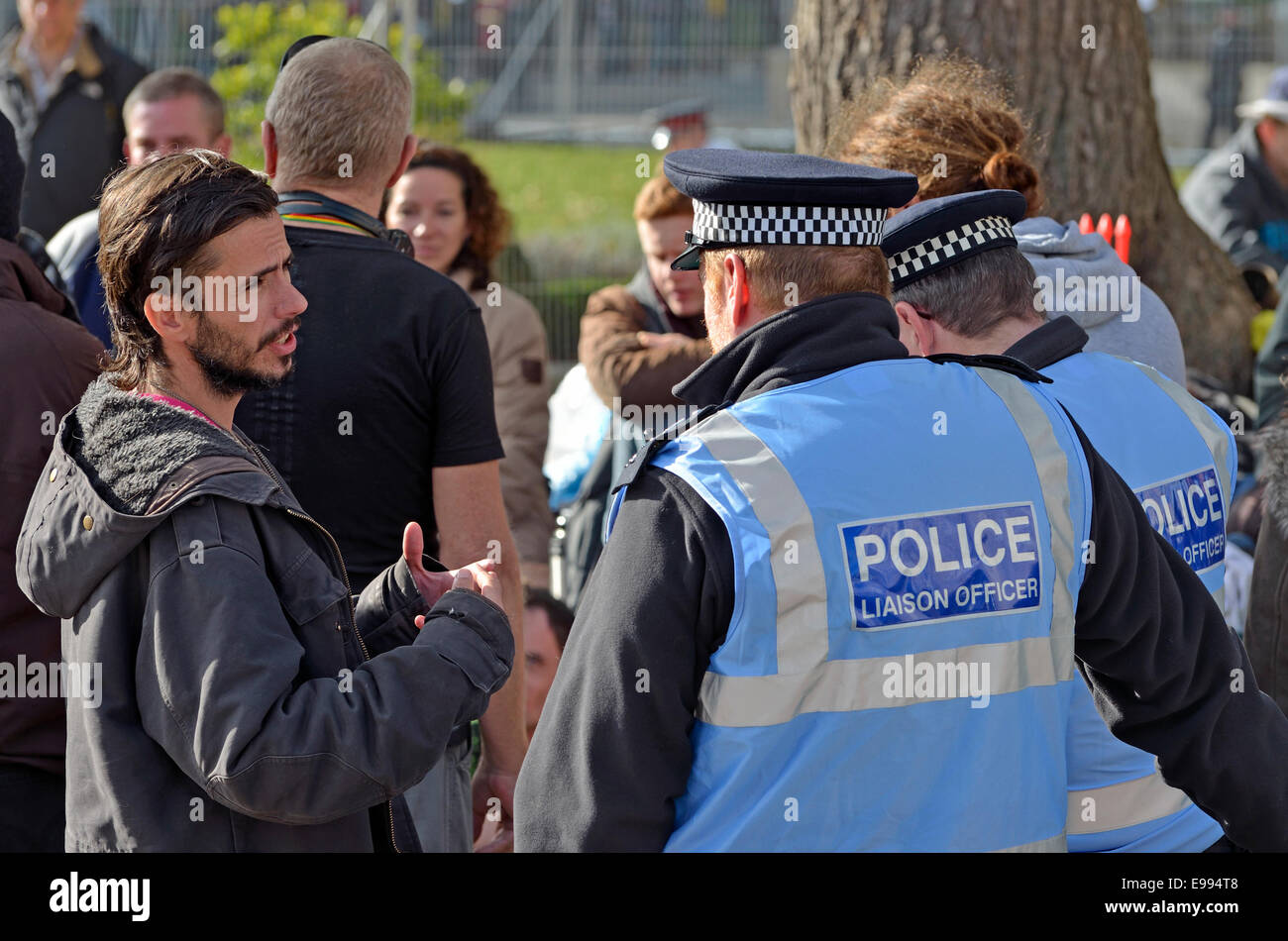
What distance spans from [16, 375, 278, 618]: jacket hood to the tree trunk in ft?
10.00

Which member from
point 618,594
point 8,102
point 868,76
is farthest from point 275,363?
point 8,102

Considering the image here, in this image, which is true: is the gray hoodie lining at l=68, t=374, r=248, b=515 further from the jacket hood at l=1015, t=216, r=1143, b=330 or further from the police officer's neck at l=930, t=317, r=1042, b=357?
the jacket hood at l=1015, t=216, r=1143, b=330

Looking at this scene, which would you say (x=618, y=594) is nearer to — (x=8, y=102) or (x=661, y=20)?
(x=8, y=102)

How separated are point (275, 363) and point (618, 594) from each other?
72 centimetres

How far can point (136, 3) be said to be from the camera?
8.74 meters

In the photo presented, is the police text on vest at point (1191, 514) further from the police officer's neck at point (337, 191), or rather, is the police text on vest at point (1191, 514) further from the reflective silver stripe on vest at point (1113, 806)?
the police officer's neck at point (337, 191)

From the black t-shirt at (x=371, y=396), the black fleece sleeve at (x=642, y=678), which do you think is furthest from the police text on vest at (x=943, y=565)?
the black t-shirt at (x=371, y=396)

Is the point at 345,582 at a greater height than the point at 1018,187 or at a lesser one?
lesser

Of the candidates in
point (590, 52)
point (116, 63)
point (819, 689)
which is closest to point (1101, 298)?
point (819, 689)

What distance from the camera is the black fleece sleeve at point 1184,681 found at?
1.98 meters

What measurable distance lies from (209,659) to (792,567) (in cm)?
75

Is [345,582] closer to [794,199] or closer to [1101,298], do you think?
[794,199]

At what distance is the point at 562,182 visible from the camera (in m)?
10.7

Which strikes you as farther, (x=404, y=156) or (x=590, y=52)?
(x=590, y=52)
